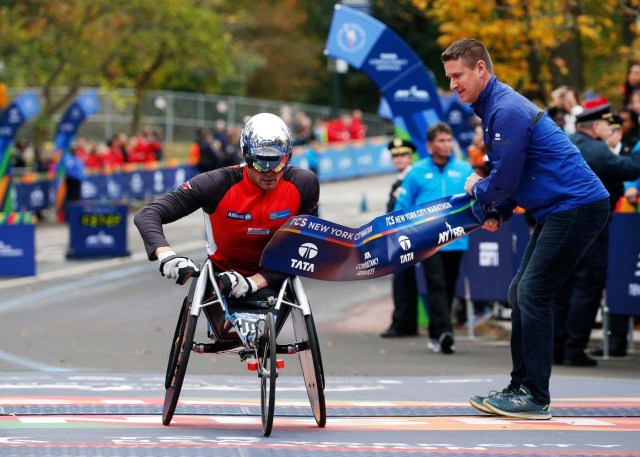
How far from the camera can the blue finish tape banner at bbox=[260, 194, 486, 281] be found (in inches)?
323

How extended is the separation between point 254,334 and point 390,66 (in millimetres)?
9984

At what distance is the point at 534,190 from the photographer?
27.9 feet

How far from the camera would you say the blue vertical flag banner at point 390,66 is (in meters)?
17.4

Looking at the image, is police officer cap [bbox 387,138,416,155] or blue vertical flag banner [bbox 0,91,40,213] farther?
blue vertical flag banner [bbox 0,91,40,213]

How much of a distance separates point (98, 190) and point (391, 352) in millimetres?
23022

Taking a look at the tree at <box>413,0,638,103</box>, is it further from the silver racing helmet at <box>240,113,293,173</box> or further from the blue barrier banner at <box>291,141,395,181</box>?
the blue barrier banner at <box>291,141,395,181</box>

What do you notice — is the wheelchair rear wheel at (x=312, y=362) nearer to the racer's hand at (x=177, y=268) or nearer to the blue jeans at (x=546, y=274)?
the racer's hand at (x=177, y=268)

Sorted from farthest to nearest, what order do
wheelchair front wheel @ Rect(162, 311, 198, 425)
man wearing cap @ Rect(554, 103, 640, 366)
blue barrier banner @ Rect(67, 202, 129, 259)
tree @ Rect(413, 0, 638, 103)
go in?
1. blue barrier banner @ Rect(67, 202, 129, 259)
2. tree @ Rect(413, 0, 638, 103)
3. man wearing cap @ Rect(554, 103, 640, 366)
4. wheelchair front wheel @ Rect(162, 311, 198, 425)

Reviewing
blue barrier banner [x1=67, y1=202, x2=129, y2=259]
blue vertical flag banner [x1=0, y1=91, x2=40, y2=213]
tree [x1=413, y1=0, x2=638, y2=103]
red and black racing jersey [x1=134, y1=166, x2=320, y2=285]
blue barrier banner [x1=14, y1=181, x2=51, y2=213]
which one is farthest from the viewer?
blue barrier banner [x1=14, y1=181, x2=51, y2=213]

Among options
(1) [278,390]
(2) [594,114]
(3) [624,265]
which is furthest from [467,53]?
(3) [624,265]

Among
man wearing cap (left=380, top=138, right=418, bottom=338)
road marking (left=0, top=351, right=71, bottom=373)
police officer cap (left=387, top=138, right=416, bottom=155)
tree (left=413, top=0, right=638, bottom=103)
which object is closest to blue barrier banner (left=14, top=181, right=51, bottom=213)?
tree (left=413, top=0, right=638, bottom=103)

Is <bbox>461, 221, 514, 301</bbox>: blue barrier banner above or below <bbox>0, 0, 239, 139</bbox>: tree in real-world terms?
below

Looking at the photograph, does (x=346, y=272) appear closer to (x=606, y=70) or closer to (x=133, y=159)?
(x=133, y=159)

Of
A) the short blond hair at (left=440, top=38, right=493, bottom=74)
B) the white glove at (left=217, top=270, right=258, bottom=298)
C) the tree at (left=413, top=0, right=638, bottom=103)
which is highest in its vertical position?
the tree at (left=413, top=0, right=638, bottom=103)
